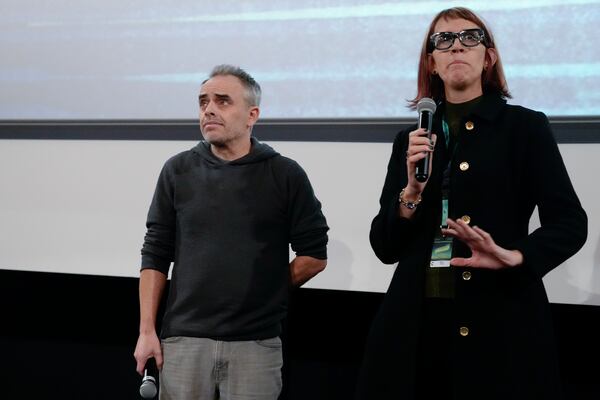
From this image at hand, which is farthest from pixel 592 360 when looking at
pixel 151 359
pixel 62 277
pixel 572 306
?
pixel 62 277

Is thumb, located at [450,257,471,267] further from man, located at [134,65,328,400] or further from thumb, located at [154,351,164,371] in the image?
Answer: thumb, located at [154,351,164,371]

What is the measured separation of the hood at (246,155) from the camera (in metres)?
2.19

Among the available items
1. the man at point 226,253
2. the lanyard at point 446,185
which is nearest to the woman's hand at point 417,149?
the lanyard at point 446,185

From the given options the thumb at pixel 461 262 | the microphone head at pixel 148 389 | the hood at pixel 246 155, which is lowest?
the microphone head at pixel 148 389

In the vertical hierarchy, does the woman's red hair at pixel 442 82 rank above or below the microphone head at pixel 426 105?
above

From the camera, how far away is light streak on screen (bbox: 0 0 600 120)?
2.46 meters

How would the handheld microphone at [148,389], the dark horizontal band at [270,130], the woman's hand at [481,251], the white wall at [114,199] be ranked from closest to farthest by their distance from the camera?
1. the woman's hand at [481,251]
2. the handheld microphone at [148,389]
3. the dark horizontal band at [270,130]
4. the white wall at [114,199]

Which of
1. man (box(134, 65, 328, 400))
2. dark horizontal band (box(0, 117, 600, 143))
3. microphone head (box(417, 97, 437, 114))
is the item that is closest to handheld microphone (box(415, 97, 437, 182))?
microphone head (box(417, 97, 437, 114))

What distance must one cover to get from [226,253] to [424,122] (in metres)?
0.68

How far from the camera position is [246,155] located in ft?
7.25

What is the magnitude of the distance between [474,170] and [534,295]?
292 mm

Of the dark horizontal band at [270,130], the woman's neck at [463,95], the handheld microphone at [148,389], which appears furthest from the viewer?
the dark horizontal band at [270,130]

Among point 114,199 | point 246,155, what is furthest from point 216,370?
point 114,199

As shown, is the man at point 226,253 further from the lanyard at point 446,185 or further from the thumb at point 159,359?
the lanyard at point 446,185
